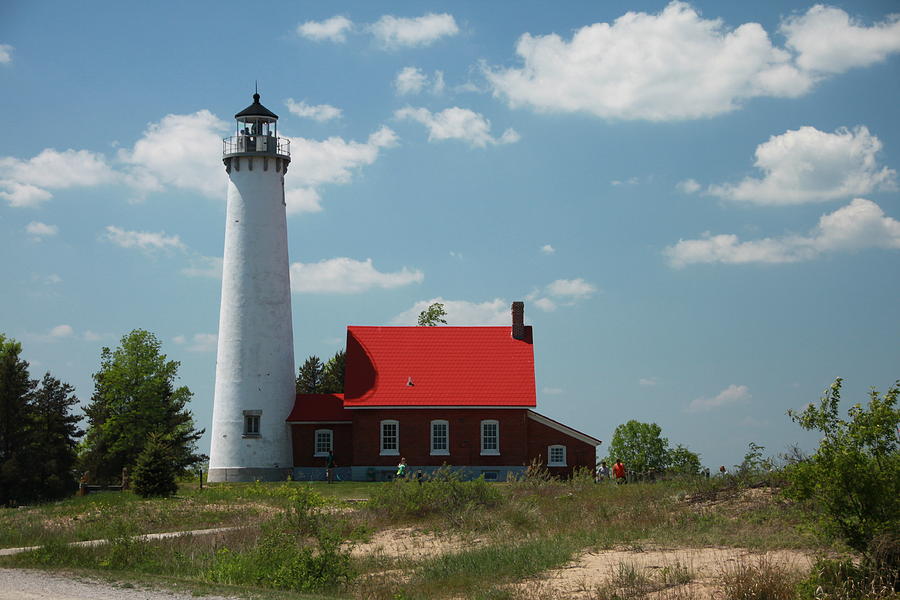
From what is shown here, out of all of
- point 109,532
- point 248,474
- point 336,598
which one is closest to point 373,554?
point 336,598

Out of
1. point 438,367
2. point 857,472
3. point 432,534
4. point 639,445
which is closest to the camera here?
point 857,472

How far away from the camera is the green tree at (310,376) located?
2495 inches

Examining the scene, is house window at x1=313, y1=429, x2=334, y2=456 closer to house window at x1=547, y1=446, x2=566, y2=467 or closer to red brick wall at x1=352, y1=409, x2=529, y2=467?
red brick wall at x1=352, y1=409, x2=529, y2=467

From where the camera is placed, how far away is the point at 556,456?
43.3m

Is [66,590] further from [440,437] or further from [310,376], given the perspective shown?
[310,376]

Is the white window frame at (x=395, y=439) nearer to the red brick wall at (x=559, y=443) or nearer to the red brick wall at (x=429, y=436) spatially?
the red brick wall at (x=429, y=436)

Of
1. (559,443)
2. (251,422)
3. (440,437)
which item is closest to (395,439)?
(440,437)

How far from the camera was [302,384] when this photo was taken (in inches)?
2499

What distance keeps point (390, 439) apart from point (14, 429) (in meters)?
16.0

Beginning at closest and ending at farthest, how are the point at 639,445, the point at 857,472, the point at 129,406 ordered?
the point at 857,472 < the point at 129,406 < the point at 639,445

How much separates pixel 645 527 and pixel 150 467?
1916 centimetres

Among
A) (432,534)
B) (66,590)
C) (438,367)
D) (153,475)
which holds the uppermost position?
(438,367)

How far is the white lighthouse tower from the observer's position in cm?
4216

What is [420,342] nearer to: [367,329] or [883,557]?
[367,329]
